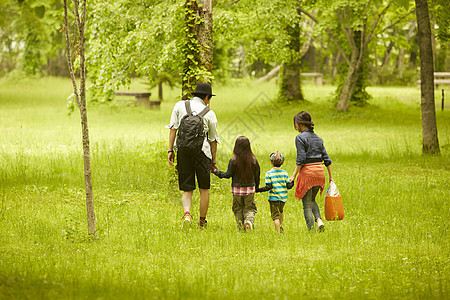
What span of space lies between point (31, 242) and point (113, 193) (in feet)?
13.3

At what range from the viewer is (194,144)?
322 inches

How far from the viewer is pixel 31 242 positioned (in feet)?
24.3

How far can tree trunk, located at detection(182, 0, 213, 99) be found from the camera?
36.2 ft

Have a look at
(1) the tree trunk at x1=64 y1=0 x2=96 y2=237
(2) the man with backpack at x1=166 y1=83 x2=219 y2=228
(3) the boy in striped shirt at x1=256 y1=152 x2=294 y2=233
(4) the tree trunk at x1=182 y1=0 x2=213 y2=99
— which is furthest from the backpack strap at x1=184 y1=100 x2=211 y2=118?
(4) the tree trunk at x1=182 y1=0 x2=213 y2=99

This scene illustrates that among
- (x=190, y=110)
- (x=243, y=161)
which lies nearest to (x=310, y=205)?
(x=243, y=161)

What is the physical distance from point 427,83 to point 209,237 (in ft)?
33.8

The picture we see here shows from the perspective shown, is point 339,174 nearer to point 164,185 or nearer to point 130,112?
point 164,185

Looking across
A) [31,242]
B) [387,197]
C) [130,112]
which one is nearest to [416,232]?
[387,197]

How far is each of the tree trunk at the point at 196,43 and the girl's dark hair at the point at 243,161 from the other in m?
3.20

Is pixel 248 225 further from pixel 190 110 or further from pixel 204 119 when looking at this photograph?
pixel 190 110

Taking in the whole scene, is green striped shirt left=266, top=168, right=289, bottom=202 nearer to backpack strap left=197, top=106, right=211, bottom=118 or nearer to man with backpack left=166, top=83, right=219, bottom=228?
man with backpack left=166, top=83, right=219, bottom=228

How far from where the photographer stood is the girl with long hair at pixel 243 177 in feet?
26.3

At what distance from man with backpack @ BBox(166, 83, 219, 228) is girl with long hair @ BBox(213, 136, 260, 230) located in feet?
1.02

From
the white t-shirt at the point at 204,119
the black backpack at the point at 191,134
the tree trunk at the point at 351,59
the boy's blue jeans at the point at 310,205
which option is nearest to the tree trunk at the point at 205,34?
the white t-shirt at the point at 204,119
